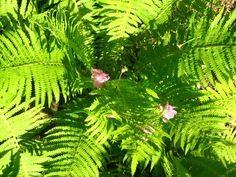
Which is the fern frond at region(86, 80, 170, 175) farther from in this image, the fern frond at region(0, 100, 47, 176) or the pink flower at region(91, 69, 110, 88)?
the fern frond at region(0, 100, 47, 176)

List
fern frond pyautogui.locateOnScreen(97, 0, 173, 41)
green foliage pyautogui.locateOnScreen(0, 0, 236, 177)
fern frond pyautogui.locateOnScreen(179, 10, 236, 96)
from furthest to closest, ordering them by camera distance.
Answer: fern frond pyautogui.locateOnScreen(97, 0, 173, 41), fern frond pyautogui.locateOnScreen(179, 10, 236, 96), green foliage pyautogui.locateOnScreen(0, 0, 236, 177)

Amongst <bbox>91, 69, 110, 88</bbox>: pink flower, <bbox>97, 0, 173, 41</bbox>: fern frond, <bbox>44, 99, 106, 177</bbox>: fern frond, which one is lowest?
<bbox>44, 99, 106, 177</bbox>: fern frond

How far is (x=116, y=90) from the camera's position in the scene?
1729 mm

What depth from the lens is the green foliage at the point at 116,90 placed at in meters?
1.71

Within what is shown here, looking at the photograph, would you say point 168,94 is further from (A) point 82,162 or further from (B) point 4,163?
(B) point 4,163

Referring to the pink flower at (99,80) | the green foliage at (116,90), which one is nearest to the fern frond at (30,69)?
the green foliage at (116,90)

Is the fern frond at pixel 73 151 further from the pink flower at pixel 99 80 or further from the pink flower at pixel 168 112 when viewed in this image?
the pink flower at pixel 168 112

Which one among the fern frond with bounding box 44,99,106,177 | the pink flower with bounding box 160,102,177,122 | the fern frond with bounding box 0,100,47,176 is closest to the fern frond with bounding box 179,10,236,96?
the pink flower with bounding box 160,102,177,122

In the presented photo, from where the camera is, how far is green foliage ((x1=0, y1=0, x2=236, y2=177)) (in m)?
1.71

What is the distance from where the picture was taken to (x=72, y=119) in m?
1.95

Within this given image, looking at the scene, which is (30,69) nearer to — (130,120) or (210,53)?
(130,120)

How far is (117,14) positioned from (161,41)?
28 cm

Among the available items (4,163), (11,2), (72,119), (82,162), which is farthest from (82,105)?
(11,2)

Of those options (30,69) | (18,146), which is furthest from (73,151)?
(30,69)
